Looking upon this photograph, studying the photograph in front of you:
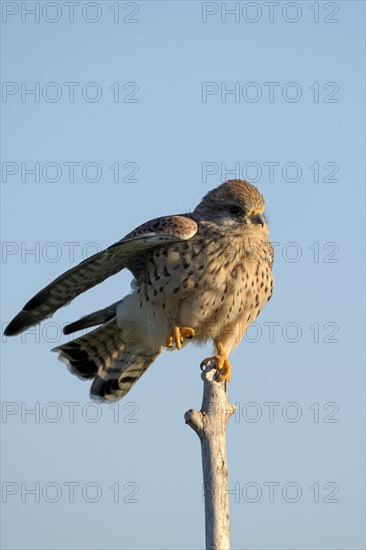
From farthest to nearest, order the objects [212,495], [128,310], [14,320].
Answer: [128,310] < [14,320] < [212,495]

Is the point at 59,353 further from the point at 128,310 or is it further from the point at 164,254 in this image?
the point at 164,254

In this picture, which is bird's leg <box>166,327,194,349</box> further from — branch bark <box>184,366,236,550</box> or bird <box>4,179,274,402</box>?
branch bark <box>184,366,236,550</box>

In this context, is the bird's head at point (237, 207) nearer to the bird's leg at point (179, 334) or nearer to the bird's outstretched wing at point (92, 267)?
the bird's outstretched wing at point (92, 267)

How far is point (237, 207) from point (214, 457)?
272 centimetres

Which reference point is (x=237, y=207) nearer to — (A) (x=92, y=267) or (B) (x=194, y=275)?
(B) (x=194, y=275)

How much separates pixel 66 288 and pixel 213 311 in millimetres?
1122

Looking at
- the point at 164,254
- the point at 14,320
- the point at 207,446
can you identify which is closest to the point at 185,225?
the point at 164,254

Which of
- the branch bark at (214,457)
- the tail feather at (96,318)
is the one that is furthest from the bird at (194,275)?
the branch bark at (214,457)

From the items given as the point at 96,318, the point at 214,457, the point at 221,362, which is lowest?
the point at 214,457

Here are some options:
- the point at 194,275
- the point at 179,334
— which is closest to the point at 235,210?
the point at 194,275

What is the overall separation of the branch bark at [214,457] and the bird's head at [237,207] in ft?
6.51

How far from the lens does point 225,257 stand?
8242mm

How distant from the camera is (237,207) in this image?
8461mm

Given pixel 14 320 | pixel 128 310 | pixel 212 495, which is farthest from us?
pixel 128 310
